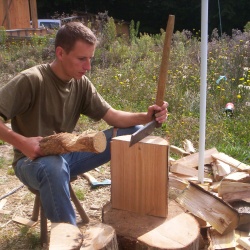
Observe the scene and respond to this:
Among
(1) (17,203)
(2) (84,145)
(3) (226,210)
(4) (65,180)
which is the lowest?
(1) (17,203)

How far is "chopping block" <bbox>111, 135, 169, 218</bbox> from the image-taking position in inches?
106

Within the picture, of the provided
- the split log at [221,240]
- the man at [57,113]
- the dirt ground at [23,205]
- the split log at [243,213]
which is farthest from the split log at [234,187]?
the dirt ground at [23,205]

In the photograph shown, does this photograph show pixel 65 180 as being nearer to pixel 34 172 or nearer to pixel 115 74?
pixel 34 172

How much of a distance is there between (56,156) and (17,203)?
1399mm

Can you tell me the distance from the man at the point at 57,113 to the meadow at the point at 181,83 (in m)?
1.63

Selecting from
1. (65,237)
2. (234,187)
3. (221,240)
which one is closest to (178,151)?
(234,187)

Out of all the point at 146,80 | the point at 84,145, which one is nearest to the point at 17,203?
the point at 84,145

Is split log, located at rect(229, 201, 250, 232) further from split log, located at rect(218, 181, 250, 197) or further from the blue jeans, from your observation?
the blue jeans

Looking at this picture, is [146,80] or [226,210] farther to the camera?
[146,80]

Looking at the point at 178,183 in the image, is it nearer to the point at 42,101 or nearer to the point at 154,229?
the point at 154,229

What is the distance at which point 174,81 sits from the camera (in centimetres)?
644

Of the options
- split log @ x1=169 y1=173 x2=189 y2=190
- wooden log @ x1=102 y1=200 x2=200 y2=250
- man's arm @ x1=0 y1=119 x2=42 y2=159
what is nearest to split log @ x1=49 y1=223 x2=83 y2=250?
wooden log @ x1=102 y1=200 x2=200 y2=250

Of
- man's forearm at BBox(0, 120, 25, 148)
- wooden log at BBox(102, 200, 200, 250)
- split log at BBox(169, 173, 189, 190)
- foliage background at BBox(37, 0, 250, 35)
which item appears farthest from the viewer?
foliage background at BBox(37, 0, 250, 35)

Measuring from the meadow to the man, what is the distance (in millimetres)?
1634
